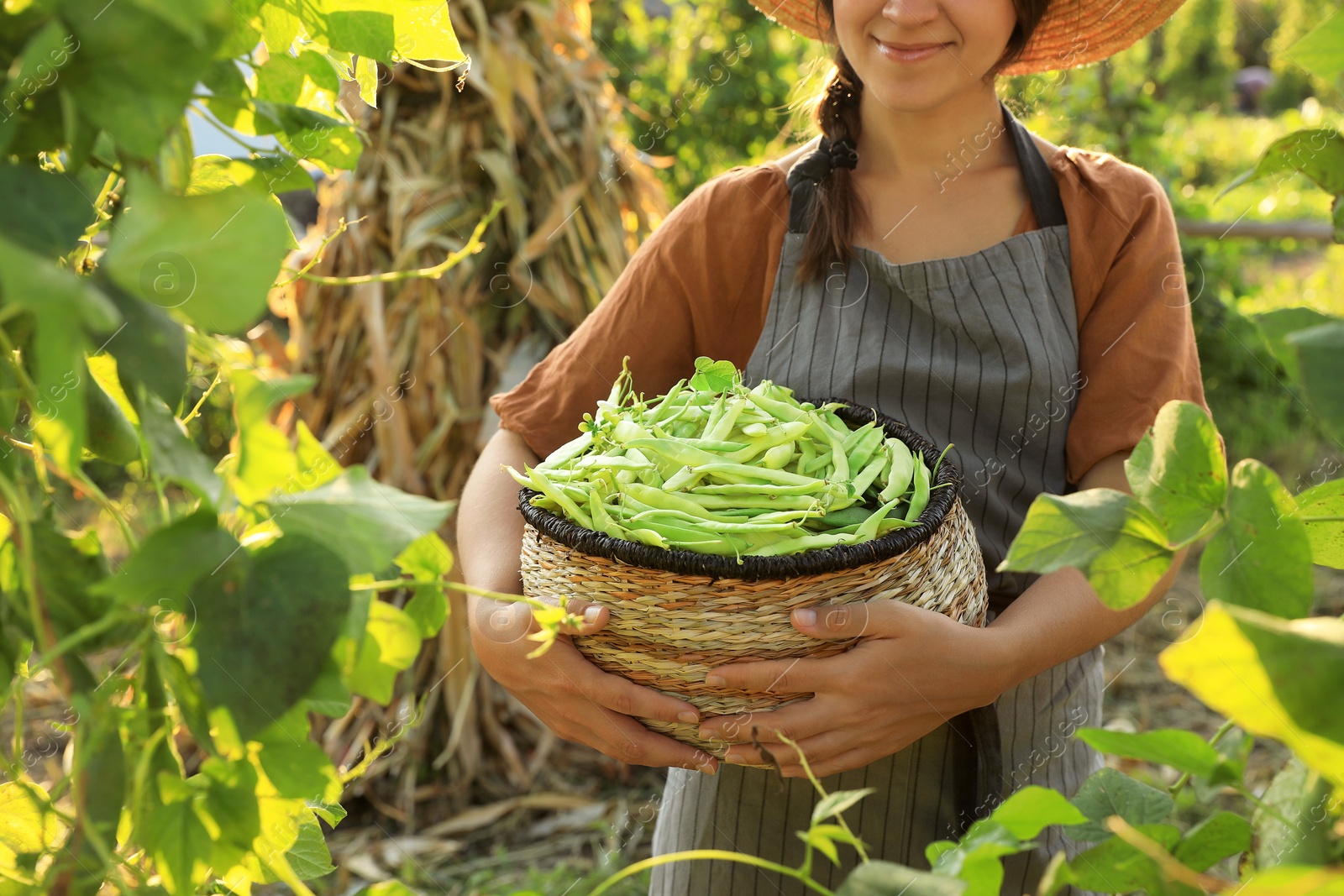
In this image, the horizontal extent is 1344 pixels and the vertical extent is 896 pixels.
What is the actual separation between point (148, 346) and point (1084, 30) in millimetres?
1151

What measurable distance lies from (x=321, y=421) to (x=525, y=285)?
0.52 meters

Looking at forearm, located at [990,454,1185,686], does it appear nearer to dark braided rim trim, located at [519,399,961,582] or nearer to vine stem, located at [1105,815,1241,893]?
dark braided rim trim, located at [519,399,961,582]

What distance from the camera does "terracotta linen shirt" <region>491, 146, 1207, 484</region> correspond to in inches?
37.9

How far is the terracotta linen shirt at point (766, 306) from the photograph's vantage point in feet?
3.15

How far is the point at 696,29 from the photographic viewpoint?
4.36 m

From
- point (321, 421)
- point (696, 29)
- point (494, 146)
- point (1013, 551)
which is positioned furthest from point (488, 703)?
point (696, 29)

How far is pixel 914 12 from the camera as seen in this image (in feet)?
2.99

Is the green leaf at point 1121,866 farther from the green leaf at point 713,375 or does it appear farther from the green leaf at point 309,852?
the green leaf at point 713,375

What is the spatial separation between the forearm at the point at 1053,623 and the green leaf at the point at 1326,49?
0.57 metres

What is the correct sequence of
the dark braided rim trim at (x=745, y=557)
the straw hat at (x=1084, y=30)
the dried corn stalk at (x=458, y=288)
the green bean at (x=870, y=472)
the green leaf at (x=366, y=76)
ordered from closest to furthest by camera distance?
1. the green leaf at (x=366, y=76)
2. the dark braided rim trim at (x=745, y=557)
3. the green bean at (x=870, y=472)
4. the straw hat at (x=1084, y=30)
5. the dried corn stalk at (x=458, y=288)

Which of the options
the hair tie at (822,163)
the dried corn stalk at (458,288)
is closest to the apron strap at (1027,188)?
the hair tie at (822,163)

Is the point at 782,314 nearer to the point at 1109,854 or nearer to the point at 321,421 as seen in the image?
the point at 1109,854

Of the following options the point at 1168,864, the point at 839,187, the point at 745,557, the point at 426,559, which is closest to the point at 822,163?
the point at 839,187

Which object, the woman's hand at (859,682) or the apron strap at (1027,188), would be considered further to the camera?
the apron strap at (1027,188)
